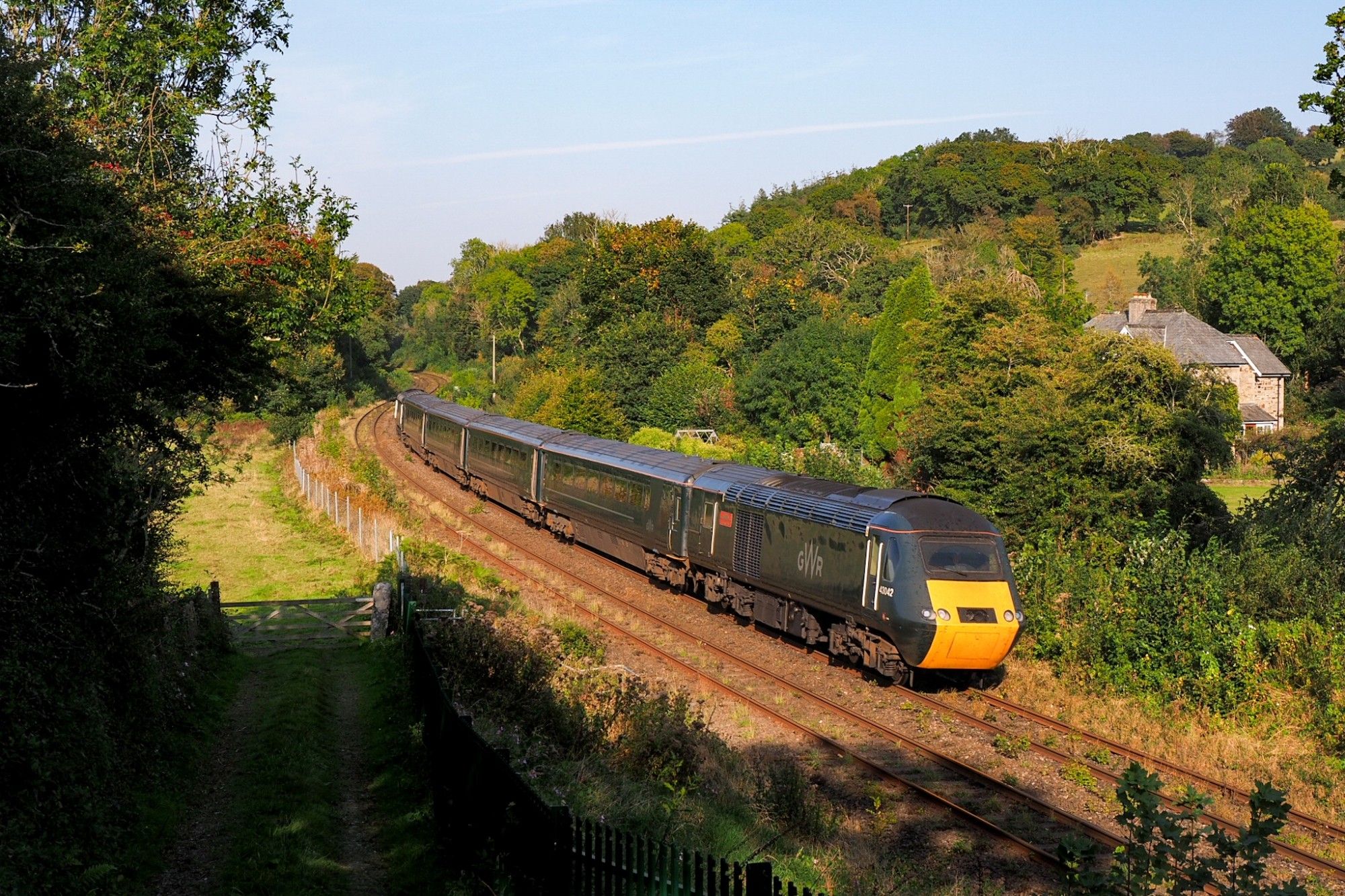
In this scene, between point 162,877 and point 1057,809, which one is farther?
point 1057,809

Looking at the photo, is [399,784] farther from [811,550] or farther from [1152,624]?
[1152,624]

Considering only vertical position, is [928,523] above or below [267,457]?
above

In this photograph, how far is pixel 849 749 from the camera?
14.9 metres

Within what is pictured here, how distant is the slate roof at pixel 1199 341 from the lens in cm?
6456

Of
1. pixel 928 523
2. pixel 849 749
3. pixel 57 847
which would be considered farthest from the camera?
pixel 928 523

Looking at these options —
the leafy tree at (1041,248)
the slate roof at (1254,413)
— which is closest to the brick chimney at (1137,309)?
the slate roof at (1254,413)

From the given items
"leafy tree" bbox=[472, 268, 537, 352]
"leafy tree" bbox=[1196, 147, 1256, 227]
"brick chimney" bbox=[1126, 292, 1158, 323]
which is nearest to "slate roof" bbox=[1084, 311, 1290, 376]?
"brick chimney" bbox=[1126, 292, 1158, 323]

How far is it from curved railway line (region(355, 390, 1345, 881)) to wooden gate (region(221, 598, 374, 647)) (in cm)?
455

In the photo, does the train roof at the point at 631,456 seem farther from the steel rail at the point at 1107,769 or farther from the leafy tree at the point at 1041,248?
the leafy tree at the point at 1041,248

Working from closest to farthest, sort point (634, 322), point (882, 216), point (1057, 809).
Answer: point (1057, 809) → point (634, 322) → point (882, 216)

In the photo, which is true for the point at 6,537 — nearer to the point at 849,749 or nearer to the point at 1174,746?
the point at 849,749

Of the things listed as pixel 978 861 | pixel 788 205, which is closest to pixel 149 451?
pixel 978 861

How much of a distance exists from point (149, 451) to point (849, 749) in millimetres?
12598

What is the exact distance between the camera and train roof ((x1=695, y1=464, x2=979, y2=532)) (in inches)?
703
